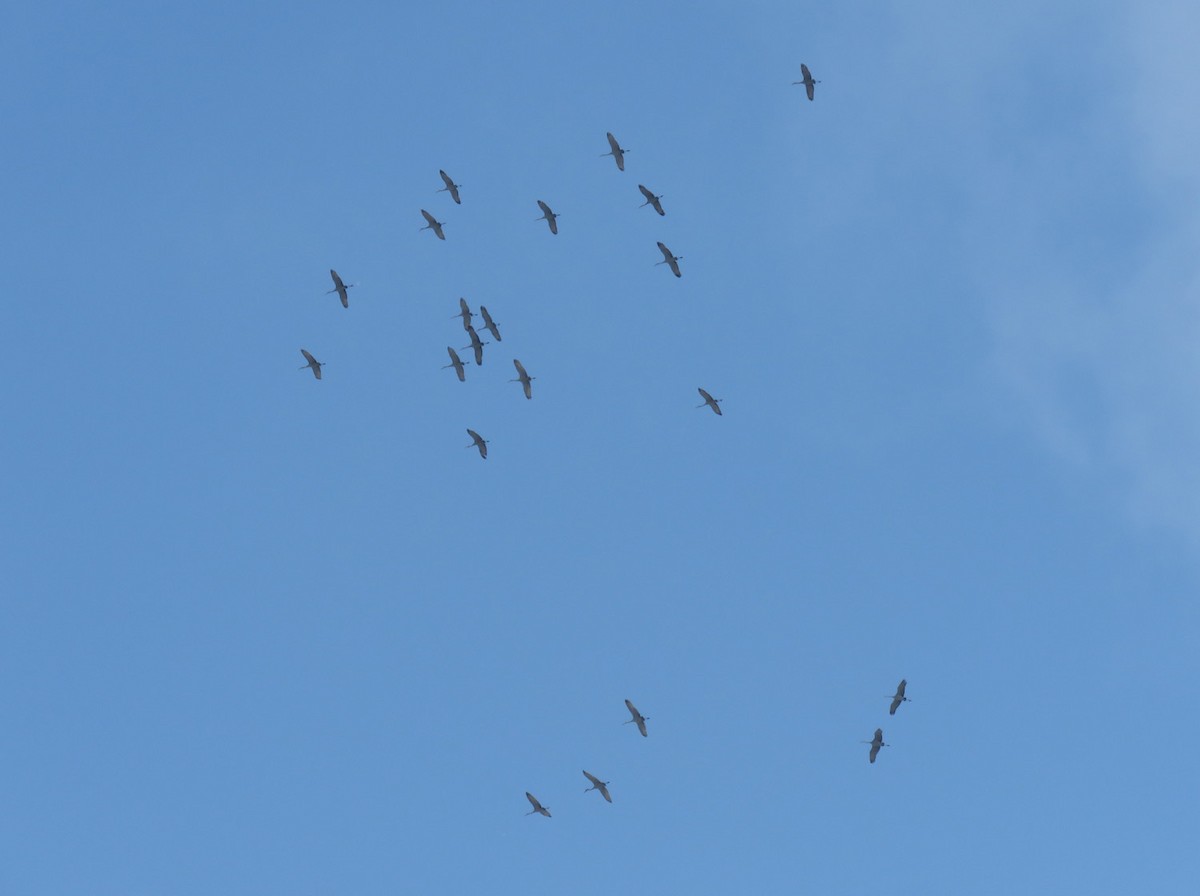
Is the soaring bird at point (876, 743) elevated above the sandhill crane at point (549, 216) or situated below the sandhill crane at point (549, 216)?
below

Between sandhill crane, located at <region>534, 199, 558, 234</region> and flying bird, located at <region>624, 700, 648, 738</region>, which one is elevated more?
sandhill crane, located at <region>534, 199, 558, 234</region>

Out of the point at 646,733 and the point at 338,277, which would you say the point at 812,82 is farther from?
the point at 646,733

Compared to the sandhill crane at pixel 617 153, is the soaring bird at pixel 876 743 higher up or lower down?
lower down

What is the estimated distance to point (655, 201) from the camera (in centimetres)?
15600

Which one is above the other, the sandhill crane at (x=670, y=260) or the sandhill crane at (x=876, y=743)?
the sandhill crane at (x=670, y=260)

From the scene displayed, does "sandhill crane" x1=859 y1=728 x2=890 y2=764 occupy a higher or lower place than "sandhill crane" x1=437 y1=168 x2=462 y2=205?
lower

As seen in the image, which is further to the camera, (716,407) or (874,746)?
(716,407)

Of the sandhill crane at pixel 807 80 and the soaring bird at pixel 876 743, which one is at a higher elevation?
the sandhill crane at pixel 807 80

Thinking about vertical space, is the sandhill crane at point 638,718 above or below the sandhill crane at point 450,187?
below

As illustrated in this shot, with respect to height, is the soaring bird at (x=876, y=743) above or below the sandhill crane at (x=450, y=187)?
below

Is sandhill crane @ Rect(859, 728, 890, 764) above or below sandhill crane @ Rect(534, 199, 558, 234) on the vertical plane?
below

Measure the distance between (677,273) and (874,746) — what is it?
38117 mm

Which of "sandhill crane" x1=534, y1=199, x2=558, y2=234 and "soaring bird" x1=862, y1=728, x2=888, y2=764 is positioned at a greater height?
"sandhill crane" x1=534, y1=199, x2=558, y2=234

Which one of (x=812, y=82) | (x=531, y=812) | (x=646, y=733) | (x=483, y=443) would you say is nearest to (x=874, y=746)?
(x=646, y=733)
